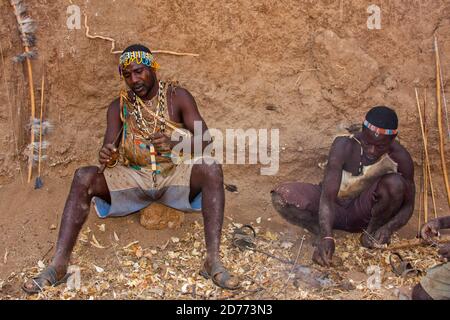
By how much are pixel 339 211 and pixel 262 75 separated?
1403mm

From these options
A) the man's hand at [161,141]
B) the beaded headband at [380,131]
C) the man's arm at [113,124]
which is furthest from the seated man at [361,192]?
the man's arm at [113,124]

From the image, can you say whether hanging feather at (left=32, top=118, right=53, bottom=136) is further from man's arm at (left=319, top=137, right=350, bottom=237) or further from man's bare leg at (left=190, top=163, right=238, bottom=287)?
man's arm at (left=319, top=137, right=350, bottom=237)

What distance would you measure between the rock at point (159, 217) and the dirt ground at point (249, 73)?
1.74ft

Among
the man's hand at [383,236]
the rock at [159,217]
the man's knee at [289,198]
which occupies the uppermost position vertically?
the man's knee at [289,198]

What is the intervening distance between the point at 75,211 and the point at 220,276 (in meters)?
1.09

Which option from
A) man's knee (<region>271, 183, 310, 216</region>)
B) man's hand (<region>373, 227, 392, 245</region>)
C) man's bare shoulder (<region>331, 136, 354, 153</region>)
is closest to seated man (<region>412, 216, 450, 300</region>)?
man's hand (<region>373, 227, 392, 245</region>)

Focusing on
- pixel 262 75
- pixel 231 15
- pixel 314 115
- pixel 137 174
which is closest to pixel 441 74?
pixel 314 115

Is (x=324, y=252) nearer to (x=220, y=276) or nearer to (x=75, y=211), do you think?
(x=220, y=276)

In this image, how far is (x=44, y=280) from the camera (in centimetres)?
399

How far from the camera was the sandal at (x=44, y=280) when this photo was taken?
3965mm

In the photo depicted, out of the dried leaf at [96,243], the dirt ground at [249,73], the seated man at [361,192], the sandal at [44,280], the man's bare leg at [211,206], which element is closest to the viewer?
the sandal at [44,280]

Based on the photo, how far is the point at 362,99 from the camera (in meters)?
5.40

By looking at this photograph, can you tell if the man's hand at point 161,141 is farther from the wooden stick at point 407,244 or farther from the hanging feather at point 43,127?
the wooden stick at point 407,244

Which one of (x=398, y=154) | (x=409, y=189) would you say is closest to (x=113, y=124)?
(x=398, y=154)
